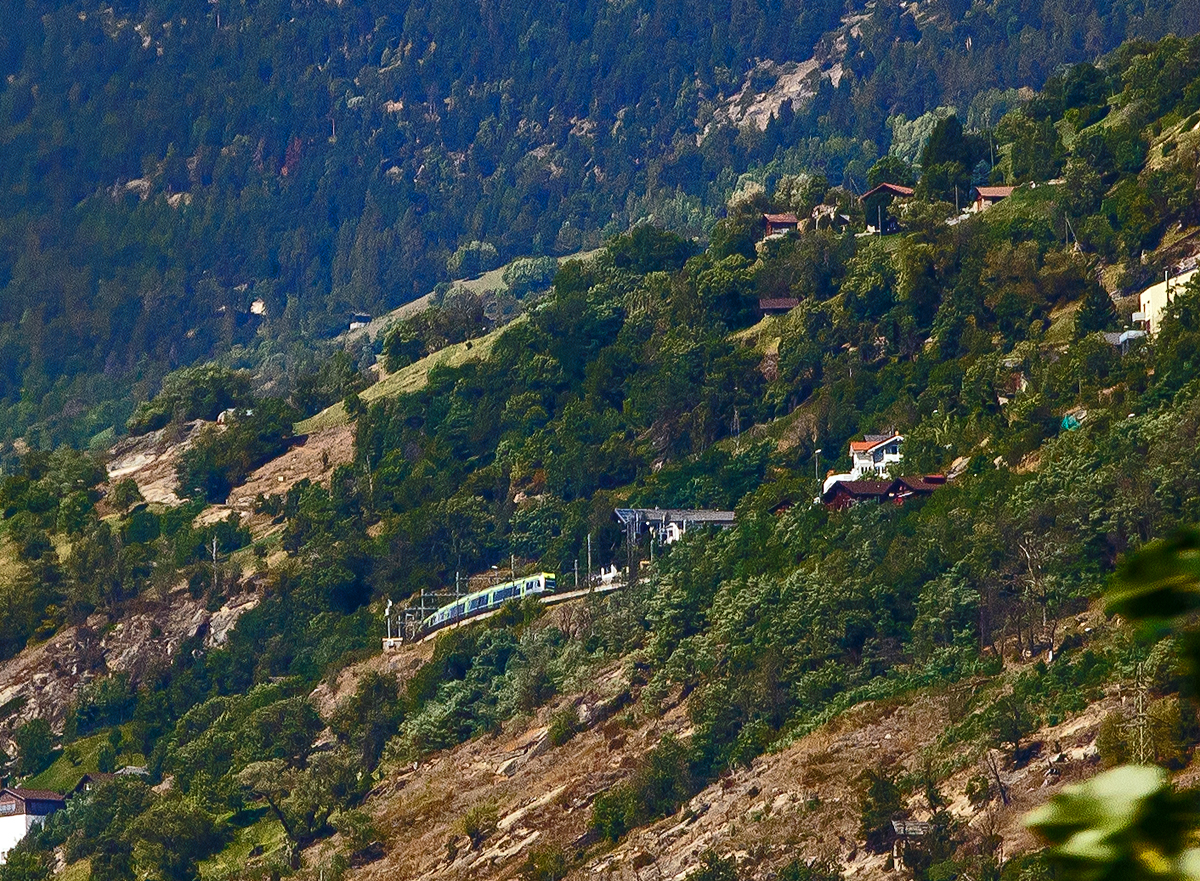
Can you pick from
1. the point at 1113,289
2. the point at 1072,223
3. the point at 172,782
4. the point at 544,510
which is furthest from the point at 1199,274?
the point at 172,782

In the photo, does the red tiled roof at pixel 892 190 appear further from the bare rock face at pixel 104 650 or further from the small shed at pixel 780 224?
the bare rock face at pixel 104 650

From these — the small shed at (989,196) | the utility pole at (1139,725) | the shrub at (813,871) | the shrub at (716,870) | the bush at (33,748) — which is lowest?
the shrub at (813,871)

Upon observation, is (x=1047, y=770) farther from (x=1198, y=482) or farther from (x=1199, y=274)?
(x=1199, y=274)

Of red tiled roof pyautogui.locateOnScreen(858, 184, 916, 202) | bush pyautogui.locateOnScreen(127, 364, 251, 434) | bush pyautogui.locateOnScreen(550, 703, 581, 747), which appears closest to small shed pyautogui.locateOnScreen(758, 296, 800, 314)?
red tiled roof pyautogui.locateOnScreen(858, 184, 916, 202)

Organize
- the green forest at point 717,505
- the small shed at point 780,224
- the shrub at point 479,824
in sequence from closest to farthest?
the shrub at point 479,824, the green forest at point 717,505, the small shed at point 780,224

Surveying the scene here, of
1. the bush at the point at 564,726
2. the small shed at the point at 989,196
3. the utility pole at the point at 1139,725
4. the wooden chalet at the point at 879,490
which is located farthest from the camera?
the small shed at the point at 989,196

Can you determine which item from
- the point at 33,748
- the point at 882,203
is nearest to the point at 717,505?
the point at 882,203

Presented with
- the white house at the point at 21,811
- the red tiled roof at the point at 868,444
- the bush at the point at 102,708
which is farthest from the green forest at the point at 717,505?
the white house at the point at 21,811

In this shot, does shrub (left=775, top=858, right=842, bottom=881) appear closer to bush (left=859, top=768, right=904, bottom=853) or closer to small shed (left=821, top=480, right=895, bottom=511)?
bush (left=859, top=768, right=904, bottom=853)
